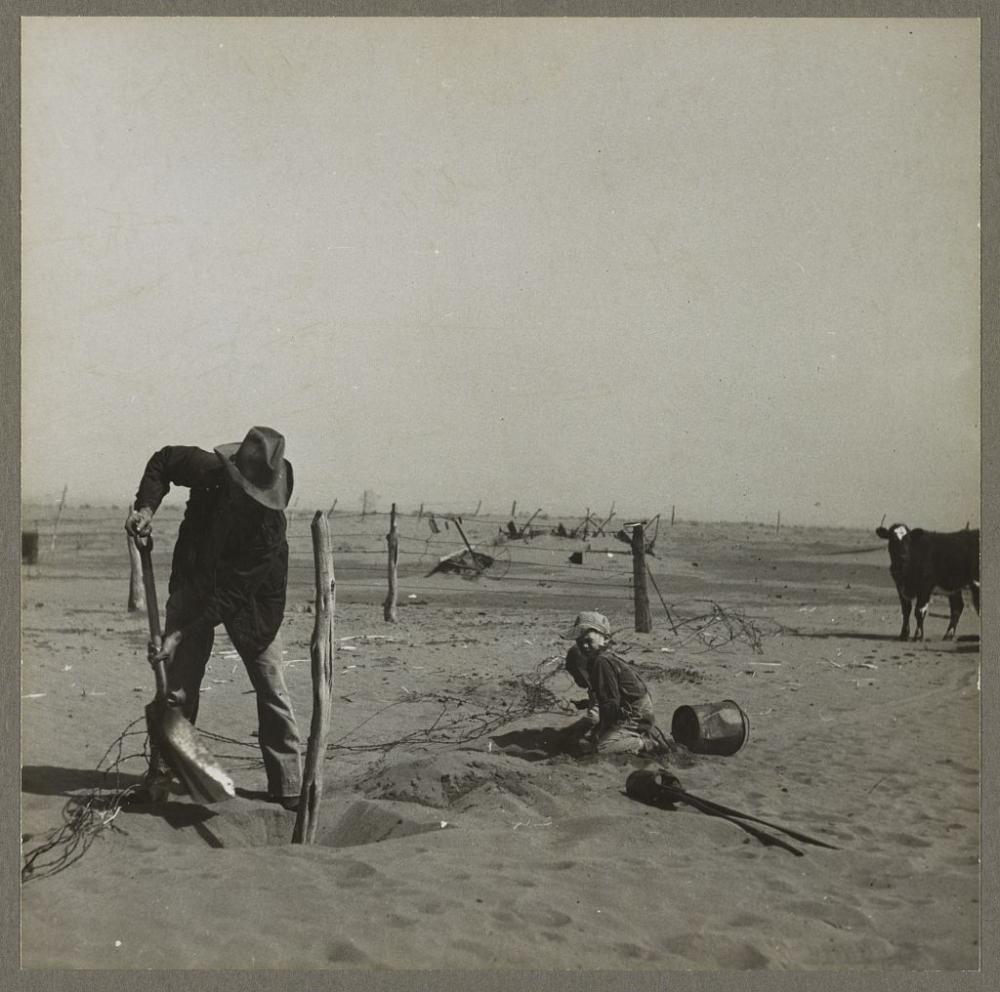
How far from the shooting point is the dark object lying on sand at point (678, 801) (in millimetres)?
4891

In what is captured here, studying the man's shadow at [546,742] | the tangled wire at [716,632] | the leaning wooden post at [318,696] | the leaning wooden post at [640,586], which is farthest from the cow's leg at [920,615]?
the leaning wooden post at [318,696]

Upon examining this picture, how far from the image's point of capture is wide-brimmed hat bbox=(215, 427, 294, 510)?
4949 millimetres

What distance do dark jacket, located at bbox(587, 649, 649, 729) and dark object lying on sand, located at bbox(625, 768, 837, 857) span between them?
477mm

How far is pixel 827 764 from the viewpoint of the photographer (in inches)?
222

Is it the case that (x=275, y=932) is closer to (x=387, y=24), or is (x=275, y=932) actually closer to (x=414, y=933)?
(x=414, y=933)

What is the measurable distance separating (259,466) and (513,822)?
223 centimetres

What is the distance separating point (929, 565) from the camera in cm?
762

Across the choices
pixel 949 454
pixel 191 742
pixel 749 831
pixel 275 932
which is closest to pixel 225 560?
pixel 191 742

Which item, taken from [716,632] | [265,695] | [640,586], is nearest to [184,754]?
[265,695]

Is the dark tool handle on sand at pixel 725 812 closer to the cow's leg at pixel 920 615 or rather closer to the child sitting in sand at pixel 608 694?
the child sitting in sand at pixel 608 694

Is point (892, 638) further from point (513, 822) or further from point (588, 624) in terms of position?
point (513, 822)

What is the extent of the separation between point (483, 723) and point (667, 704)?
3.95 feet

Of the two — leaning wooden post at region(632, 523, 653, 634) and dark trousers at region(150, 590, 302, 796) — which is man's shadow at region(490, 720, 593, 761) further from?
leaning wooden post at region(632, 523, 653, 634)
